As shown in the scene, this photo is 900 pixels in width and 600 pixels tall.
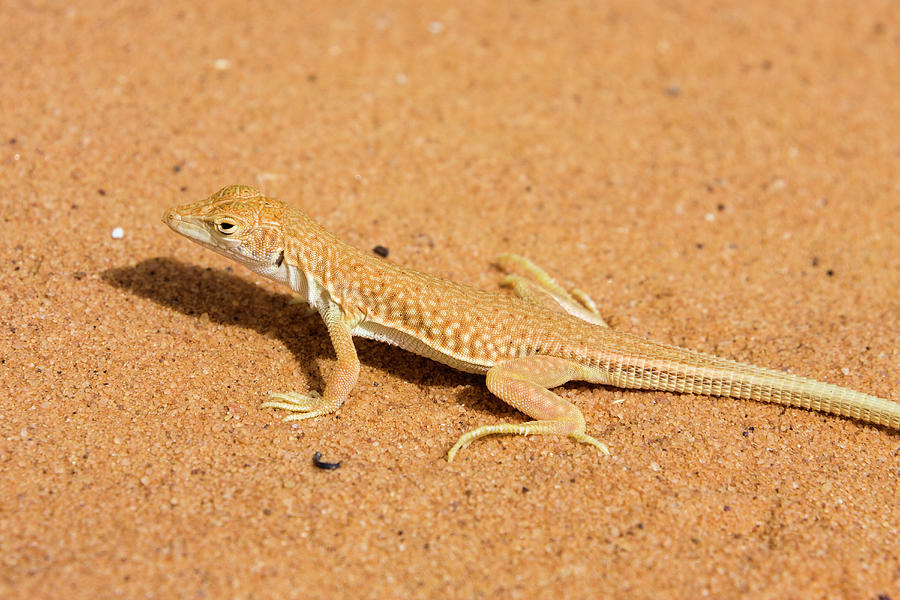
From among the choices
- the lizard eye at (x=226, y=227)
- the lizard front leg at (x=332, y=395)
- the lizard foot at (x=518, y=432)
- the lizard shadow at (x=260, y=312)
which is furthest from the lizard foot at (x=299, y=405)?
the lizard eye at (x=226, y=227)

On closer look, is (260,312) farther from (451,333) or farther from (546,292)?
(546,292)

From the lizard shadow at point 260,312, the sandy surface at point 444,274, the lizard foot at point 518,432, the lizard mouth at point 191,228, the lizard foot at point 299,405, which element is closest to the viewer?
the sandy surface at point 444,274

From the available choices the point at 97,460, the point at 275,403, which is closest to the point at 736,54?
the point at 275,403

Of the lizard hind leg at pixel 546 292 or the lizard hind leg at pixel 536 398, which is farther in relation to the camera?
the lizard hind leg at pixel 546 292

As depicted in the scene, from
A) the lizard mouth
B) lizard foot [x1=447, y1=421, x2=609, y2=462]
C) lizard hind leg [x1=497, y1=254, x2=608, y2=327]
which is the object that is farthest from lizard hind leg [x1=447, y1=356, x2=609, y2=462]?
the lizard mouth

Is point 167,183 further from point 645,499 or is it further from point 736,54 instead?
point 736,54

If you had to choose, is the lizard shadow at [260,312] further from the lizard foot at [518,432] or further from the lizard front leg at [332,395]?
the lizard foot at [518,432]
